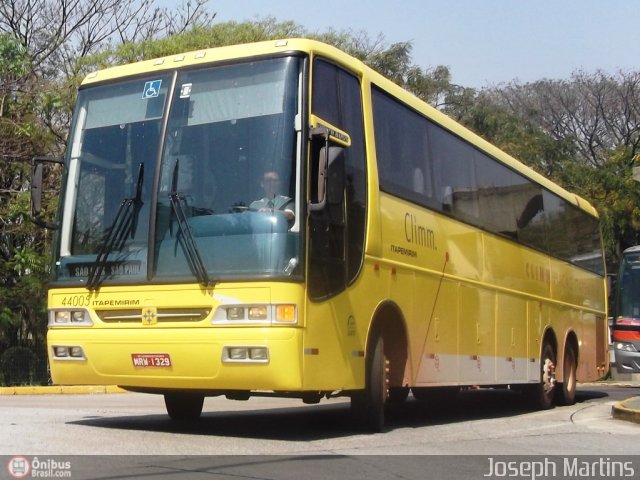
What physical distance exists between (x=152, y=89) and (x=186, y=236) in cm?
171

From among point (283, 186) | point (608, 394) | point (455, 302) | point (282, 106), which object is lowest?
point (608, 394)

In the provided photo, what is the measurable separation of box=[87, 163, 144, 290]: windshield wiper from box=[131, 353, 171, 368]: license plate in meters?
0.85

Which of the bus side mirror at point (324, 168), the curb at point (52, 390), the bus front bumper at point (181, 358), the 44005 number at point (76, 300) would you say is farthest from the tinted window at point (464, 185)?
the curb at point (52, 390)

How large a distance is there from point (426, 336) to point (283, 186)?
11.0ft

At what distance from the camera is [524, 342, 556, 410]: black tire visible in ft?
52.1

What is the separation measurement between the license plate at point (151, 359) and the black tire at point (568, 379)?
1008cm

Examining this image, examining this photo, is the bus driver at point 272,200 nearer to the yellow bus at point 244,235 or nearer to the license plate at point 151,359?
the yellow bus at point 244,235

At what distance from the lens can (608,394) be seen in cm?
2155

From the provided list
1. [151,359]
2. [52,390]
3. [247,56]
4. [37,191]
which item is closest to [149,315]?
[151,359]

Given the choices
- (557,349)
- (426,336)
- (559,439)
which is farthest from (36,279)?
(559,439)

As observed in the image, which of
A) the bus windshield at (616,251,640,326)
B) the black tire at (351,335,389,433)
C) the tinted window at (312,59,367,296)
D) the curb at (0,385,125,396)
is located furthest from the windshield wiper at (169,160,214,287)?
the bus windshield at (616,251,640,326)

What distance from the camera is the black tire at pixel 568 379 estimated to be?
671 inches

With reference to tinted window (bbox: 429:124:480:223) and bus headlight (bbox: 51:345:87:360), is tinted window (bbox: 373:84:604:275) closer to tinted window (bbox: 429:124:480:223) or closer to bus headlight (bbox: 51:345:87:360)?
tinted window (bbox: 429:124:480:223)

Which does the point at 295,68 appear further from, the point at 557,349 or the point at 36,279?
the point at 36,279
